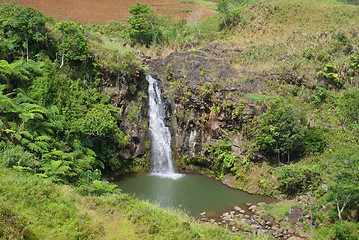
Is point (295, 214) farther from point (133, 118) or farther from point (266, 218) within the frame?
point (133, 118)

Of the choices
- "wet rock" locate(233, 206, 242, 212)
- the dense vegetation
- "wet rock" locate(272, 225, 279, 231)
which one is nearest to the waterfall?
the dense vegetation

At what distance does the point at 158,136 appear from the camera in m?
25.1

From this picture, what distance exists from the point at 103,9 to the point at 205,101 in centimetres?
2954

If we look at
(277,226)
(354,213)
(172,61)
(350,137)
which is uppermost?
(172,61)

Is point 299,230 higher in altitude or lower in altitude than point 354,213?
lower

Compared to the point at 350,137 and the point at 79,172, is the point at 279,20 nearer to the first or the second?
the point at 350,137

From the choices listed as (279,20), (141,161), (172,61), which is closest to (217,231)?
(141,161)

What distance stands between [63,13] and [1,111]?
30988 mm

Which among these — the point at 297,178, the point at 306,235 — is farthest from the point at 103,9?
the point at 306,235

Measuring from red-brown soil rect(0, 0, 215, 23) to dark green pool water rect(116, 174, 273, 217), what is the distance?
3010 centimetres

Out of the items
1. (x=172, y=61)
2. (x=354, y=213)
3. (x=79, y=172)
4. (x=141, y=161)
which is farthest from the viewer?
(x=172, y=61)

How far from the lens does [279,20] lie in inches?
1404

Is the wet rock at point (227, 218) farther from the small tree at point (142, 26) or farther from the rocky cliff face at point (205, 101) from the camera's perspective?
the small tree at point (142, 26)

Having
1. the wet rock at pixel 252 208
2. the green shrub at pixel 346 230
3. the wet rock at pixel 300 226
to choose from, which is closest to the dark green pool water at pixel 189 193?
the wet rock at pixel 252 208
